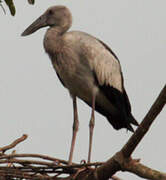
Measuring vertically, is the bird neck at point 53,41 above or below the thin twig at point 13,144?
above

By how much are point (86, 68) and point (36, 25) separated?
1.21 meters

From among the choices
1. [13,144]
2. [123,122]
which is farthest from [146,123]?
[123,122]

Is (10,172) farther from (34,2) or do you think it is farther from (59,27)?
(59,27)

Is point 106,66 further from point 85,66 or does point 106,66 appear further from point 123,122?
point 123,122

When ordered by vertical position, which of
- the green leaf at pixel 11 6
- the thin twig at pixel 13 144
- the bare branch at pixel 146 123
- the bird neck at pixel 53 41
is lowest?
the thin twig at pixel 13 144

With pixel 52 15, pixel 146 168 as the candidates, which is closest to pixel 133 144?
pixel 146 168

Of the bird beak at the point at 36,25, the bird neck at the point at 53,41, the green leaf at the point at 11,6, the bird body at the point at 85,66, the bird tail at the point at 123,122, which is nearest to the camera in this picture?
the green leaf at the point at 11,6

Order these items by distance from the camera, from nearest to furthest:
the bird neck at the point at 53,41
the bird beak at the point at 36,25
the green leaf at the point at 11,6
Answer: the green leaf at the point at 11,6, the bird neck at the point at 53,41, the bird beak at the point at 36,25

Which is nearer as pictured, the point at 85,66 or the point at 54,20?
the point at 85,66

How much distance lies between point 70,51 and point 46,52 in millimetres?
430

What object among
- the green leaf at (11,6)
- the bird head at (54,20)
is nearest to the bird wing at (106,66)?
the bird head at (54,20)

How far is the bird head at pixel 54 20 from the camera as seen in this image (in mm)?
8234

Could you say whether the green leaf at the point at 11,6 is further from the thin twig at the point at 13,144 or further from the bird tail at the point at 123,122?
the bird tail at the point at 123,122

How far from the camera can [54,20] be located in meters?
8.29
